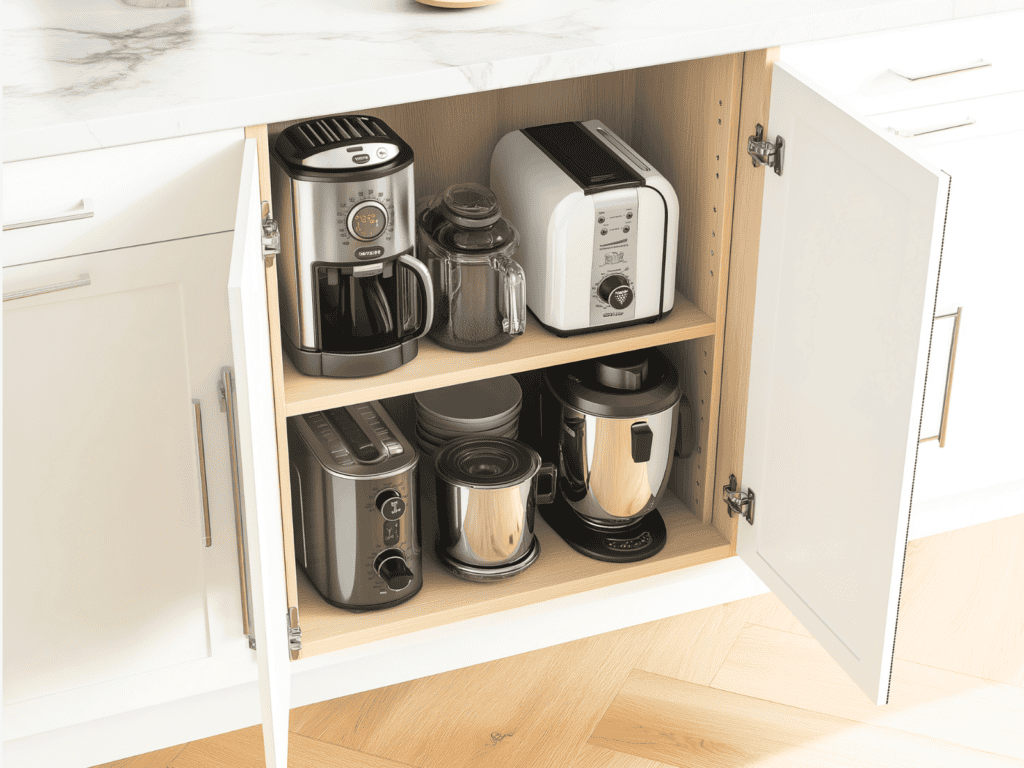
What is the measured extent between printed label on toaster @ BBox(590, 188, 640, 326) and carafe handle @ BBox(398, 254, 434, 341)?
9.1 inches

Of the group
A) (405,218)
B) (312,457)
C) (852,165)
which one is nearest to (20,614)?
(312,457)

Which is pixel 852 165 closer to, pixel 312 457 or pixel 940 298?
pixel 940 298

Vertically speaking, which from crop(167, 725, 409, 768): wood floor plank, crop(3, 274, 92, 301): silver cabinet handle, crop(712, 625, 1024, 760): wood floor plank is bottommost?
crop(167, 725, 409, 768): wood floor plank

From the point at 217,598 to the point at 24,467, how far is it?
0.31m

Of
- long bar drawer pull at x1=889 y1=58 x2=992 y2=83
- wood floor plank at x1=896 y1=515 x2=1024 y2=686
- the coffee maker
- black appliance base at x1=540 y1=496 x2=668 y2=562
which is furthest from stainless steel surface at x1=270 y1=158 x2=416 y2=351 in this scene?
wood floor plank at x1=896 y1=515 x2=1024 y2=686

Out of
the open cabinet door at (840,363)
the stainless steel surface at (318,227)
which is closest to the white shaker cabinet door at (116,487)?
the stainless steel surface at (318,227)

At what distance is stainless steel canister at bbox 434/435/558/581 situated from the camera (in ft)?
5.43

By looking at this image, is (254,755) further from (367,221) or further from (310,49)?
(310,49)

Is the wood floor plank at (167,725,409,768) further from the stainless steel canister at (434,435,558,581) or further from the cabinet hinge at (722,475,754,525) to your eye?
the cabinet hinge at (722,475,754,525)

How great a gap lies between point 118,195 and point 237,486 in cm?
40

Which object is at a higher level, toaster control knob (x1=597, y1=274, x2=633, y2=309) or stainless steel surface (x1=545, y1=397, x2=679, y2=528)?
toaster control knob (x1=597, y1=274, x2=633, y2=309)

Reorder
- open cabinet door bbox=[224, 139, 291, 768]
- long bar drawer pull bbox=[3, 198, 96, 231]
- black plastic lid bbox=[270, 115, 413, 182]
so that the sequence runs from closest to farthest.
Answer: open cabinet door bbox=[224, 139, 291, 768]
long bar drawer pull bbox=[3, 198, 96, 231]
black plastic lid bbox=[270, 115, 413, 182]

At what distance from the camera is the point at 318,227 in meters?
1.40

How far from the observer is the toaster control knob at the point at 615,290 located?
1593mm
